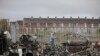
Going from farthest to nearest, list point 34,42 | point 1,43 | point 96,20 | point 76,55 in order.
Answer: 1. point 96,20
2. point 76,55
3. point 34,42
4. point 1,43

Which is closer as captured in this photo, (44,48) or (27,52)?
(27,52)

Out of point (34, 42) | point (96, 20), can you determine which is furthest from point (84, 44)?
point (96, 20)

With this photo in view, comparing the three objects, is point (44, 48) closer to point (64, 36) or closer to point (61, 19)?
point (64, 36)

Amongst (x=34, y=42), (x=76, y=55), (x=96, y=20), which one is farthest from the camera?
(x=96, y=20)

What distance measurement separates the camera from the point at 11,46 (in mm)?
13648

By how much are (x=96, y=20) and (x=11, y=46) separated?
2315 cm

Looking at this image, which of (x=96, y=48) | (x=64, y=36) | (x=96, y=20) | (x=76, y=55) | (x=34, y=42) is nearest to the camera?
(x=34, y=42)

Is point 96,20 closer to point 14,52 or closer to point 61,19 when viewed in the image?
point 61,19

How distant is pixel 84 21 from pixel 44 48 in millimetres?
20787

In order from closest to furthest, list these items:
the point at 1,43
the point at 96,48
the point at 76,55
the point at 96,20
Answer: the point at 1,43 → the point at 76,55 → the point at 96,48 → the point at 96,20

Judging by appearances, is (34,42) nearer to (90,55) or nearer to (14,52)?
(14,52)

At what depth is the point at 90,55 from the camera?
1502 centimetres

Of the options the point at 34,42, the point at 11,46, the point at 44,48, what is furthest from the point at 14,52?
the point at 44,48

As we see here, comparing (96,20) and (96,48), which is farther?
(96,20)
